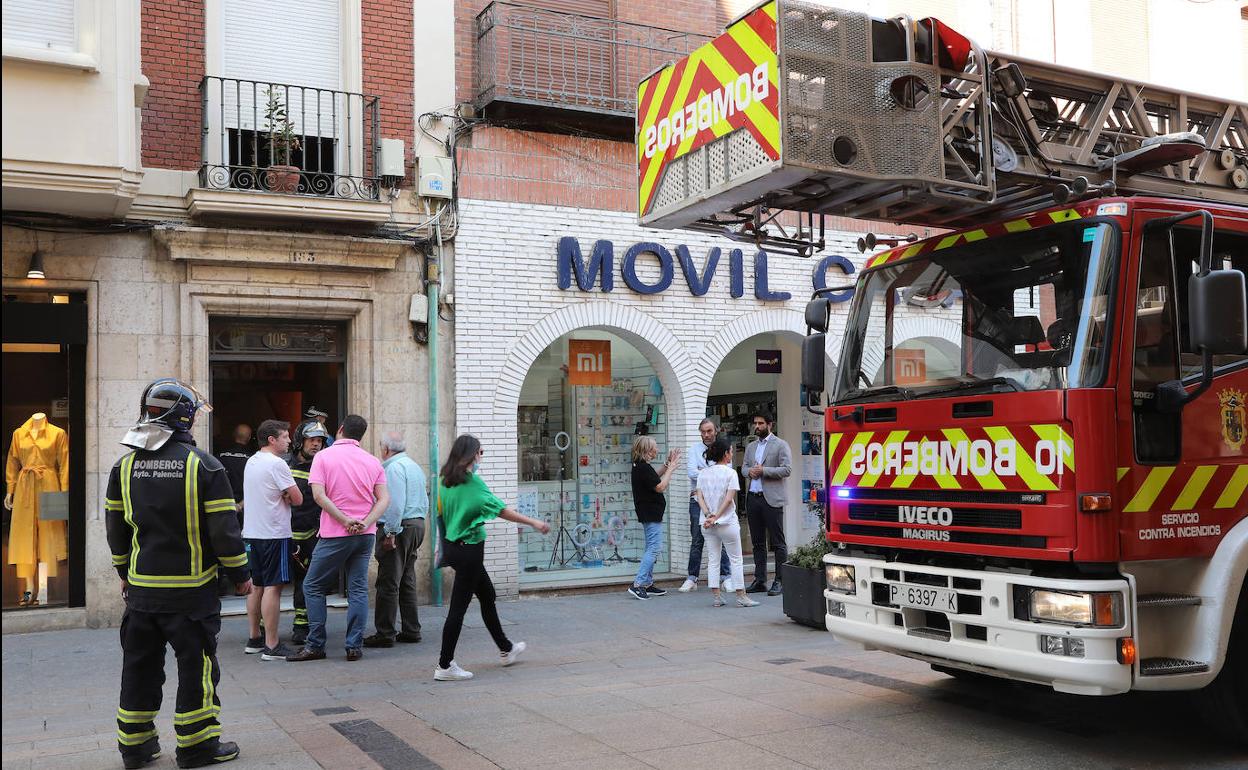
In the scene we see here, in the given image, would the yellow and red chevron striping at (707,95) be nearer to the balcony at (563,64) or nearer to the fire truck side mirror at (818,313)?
the fire truck side mirror at (818,313)

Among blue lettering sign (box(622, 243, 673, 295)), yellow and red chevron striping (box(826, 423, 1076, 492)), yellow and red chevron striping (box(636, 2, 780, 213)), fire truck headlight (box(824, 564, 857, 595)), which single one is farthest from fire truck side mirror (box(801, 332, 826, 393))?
blue lettering sign (box(622, 243, 673, 295))

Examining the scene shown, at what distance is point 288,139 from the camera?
11.4 metres

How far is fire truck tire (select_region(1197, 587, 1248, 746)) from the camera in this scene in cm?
573

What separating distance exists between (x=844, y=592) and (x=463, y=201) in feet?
24.0

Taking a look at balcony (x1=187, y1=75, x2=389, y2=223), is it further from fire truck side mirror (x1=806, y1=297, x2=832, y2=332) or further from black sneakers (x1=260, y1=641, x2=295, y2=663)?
fire truck side mirror (x1=806, y1=297, x2=832, y2=332)

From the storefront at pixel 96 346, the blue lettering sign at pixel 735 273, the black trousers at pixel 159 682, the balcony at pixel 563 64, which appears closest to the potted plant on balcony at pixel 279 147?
the storefront at pixel 96 346

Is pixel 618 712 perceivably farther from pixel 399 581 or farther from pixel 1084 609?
pixel 399 581

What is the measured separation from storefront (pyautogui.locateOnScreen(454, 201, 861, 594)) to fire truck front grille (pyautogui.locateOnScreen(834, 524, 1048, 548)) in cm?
630

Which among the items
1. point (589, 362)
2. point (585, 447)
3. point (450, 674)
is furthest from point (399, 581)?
point (589, 362)

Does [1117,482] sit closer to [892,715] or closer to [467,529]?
[892,715]

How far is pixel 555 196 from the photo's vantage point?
42.3 feet

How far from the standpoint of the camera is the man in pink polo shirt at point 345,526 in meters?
8.83

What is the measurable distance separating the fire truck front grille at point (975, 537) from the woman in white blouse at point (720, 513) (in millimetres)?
4848

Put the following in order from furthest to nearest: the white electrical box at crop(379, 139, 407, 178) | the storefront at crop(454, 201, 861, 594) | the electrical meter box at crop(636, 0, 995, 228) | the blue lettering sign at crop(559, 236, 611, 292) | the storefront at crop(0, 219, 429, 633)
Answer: the blue lettering sign at crop(559, 236, 611, 292)
the storefront at crop(454, 201, 861, 594)
the white electrical box at crop(379, 139, 407, 178)
the storefront at crop(0, 219, 429, 633)
the electrical meter box at crop(636, 0, 995, 228)
